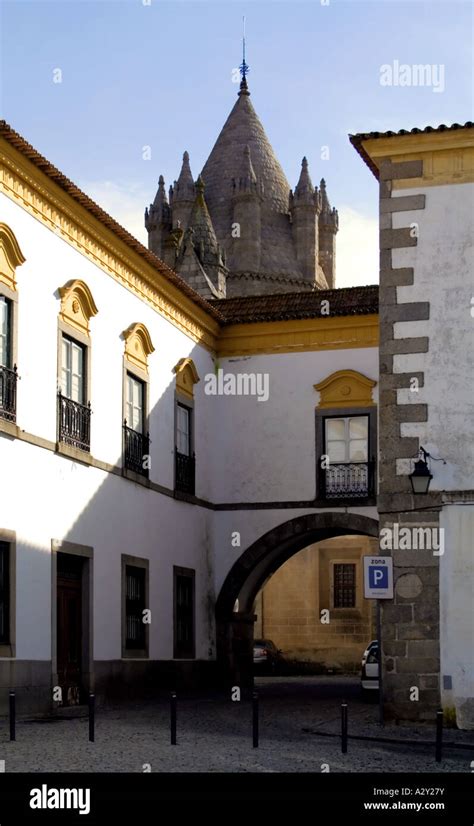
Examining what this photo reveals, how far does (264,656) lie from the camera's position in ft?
136

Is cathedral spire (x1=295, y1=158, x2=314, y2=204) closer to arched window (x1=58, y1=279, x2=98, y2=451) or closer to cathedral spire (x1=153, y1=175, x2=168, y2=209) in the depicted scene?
cathedral spire (x1=153, y1=175, x2=168, y2=209)

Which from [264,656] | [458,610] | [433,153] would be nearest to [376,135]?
[433,153]

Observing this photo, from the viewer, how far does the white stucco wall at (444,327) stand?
60.3ft

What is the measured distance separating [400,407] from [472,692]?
362 cm

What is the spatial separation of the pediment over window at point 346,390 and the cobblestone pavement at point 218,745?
7212 mm

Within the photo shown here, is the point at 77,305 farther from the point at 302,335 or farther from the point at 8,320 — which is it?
the point at 302,335

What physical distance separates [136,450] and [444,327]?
692 centimetres

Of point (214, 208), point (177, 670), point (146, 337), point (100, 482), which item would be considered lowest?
point (177, 670)

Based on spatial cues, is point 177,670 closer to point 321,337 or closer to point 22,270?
point 321,337

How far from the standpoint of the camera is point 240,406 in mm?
27828

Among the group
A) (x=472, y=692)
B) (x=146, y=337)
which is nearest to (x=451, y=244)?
(x=472, y=692)

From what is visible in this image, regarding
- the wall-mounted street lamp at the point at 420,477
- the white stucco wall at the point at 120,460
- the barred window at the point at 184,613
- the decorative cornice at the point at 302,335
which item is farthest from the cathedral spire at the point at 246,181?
the wall-mounted street lamp at the point at 420,477

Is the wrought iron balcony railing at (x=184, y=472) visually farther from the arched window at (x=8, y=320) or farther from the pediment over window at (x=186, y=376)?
the arched window at (x=8, y=320)

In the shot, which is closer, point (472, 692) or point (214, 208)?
point (472, 692)
